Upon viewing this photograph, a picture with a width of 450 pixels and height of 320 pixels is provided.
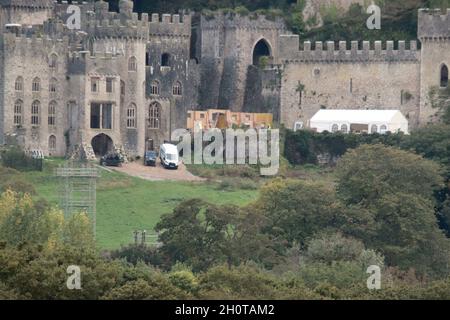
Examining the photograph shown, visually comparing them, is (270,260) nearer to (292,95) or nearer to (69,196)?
(69,196)

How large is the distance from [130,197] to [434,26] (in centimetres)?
1786

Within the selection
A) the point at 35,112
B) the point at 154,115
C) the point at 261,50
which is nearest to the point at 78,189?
the point at 35,112

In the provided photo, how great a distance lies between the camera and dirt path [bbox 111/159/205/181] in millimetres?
A: 156875

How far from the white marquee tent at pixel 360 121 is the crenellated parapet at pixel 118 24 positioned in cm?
790

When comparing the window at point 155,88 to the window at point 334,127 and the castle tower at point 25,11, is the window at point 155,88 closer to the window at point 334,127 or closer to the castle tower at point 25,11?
the castle tower at point 25,11

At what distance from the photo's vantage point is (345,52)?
165375 mm

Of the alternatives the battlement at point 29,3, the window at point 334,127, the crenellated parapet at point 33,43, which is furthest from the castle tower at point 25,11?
the window at point 334,127

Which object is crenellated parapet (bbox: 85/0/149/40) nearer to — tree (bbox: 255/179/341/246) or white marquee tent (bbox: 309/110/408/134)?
white marquee tent (bbox: 309/110/408/134)

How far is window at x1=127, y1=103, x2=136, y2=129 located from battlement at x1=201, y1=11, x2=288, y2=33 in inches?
265

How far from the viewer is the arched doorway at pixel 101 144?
16050cm

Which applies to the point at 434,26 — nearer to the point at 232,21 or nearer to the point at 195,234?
the point at 232,21

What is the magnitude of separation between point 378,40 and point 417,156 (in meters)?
14.6

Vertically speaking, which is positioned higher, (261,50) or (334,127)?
(261,50)

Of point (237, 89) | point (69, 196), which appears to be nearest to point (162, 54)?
point (237, 89)
